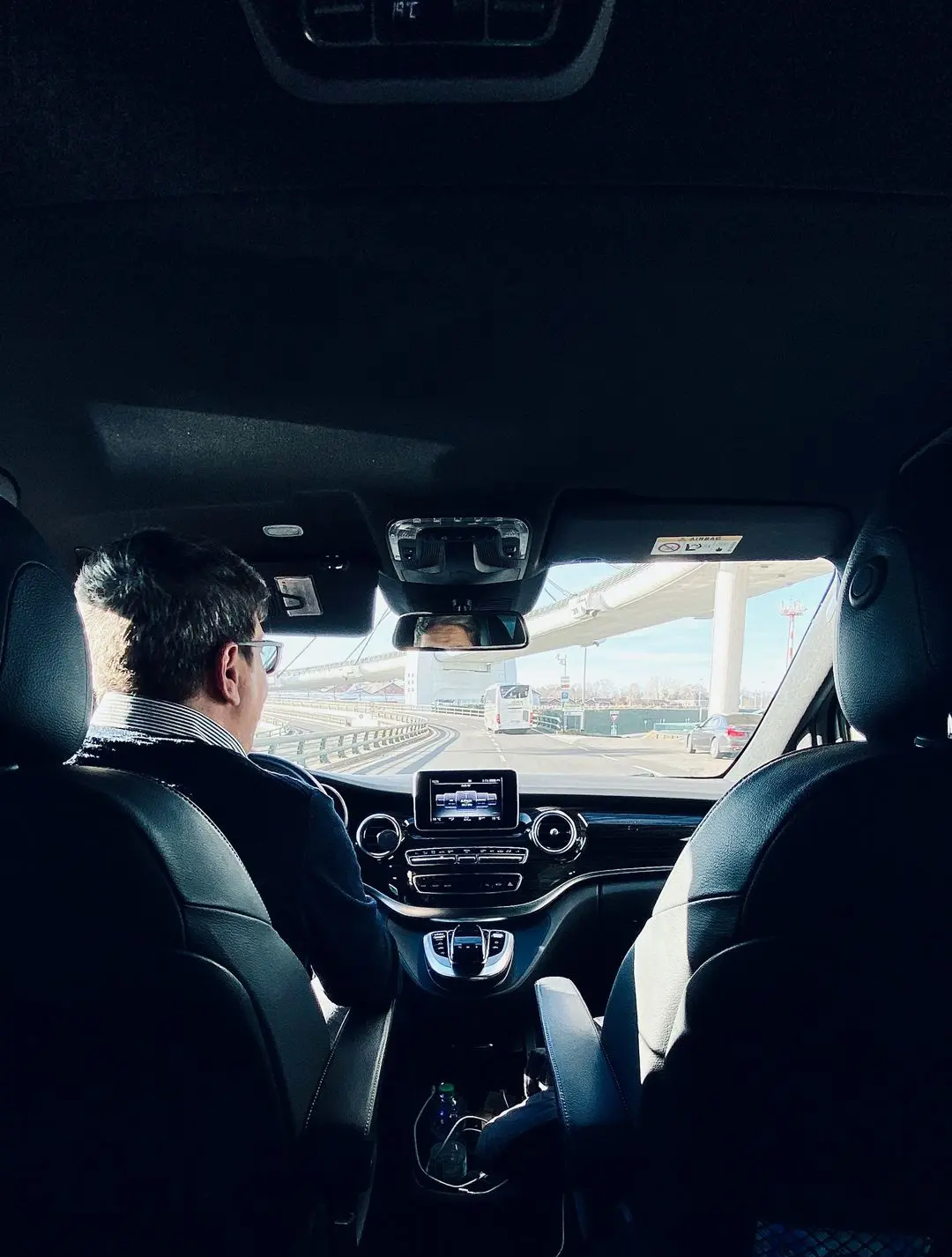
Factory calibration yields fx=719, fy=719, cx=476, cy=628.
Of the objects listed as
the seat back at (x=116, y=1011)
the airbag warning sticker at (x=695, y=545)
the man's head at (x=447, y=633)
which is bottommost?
the seat back at (x=116, y=1011)

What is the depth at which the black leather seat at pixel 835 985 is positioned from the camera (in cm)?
118

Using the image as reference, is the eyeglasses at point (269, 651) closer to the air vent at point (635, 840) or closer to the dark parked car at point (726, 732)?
the air vent at point (635, 840)

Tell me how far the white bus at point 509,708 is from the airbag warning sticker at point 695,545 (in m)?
1.30

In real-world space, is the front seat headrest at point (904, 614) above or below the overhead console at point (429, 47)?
below

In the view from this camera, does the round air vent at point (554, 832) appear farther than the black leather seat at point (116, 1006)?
Yes

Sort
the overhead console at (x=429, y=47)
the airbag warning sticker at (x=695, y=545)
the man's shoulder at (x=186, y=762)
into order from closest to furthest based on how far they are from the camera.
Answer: the overhead console at (x=429, y=47) → the man's shoulder at (x=186, y=762) → the airbag warning sticker at (x=695, y=545)

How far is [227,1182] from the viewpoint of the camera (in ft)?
4.11

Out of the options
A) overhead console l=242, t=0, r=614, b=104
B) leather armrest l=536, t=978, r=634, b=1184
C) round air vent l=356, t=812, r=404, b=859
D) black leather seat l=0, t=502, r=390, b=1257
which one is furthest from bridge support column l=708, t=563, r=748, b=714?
black leather seat l=0, t=502, r=390, b=1257

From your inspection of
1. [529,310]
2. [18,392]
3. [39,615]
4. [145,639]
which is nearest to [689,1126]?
[39,615]

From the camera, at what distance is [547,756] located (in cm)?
415

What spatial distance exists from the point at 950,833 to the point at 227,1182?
1.37m

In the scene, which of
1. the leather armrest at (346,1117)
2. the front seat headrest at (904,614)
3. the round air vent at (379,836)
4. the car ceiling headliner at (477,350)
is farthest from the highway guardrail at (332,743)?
the front seat headrest at (904,614)

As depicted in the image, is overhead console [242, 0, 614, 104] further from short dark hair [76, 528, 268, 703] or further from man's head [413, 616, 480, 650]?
man's head [413, 616, 480, 650]

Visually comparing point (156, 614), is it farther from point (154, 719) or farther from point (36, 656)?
point (36, 656)
